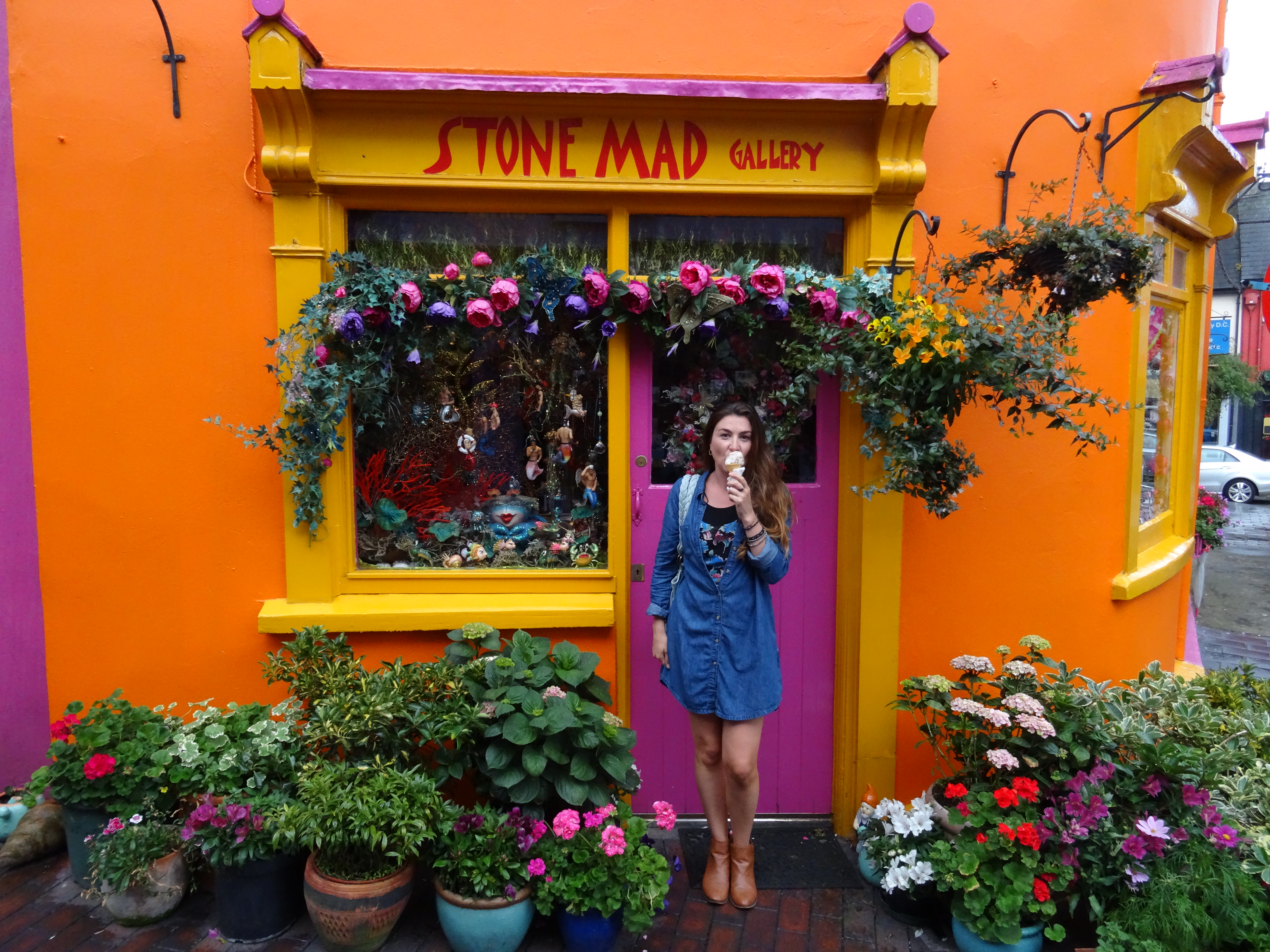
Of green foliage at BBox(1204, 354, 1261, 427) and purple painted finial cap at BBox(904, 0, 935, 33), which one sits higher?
purple painted finial cap at BBox(904, 0, 935, 33)

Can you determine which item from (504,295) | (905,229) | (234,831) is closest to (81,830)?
(234,831)

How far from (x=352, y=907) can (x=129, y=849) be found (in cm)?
89

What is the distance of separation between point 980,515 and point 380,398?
2837 mm

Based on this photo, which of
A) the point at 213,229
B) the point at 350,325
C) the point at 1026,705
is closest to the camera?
the point at 1026,705

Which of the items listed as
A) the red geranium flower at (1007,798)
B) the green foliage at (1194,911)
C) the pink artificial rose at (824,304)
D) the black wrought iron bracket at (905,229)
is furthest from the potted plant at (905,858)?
the black wrought iron bracket at (905,229)

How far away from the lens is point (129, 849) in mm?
2785

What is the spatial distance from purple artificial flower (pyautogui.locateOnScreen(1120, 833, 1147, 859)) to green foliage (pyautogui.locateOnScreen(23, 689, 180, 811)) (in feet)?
11.6

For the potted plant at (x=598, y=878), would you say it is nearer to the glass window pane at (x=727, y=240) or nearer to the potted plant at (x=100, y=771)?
the potted plant at (x=100, y=771)

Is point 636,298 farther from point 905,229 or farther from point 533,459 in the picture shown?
point 905,229

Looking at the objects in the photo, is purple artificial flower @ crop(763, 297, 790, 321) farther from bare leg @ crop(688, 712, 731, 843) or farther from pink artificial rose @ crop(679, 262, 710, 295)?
bare leg @ crop(688, 712, 731, 843)

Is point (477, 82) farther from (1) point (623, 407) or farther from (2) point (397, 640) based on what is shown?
(2) point (397, 640)

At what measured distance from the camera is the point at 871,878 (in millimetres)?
3230

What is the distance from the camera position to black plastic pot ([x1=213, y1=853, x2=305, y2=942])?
9.18 feet

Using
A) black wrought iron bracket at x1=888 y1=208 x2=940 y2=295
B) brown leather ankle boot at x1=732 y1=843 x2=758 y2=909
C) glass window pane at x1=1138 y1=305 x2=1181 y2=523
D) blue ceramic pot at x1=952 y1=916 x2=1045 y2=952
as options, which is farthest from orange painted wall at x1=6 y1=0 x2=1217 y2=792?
blue ceramic pot at x1=952 y1=916 x2=1045 y2=952
